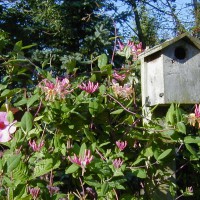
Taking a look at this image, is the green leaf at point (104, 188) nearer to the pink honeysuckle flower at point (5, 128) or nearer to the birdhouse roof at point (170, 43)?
the pink honeysuckle flower at point (5, 128)

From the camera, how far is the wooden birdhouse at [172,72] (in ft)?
6.52

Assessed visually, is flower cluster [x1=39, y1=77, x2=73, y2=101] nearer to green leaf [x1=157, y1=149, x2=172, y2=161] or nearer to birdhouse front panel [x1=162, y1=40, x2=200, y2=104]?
green leaf [x1=157, y1=149, x2=172, y2=161]

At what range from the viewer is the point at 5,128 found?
1386 mm

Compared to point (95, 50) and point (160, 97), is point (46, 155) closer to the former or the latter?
point (160, 97)

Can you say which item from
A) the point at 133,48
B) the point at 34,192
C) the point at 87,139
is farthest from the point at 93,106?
the point at 133,48

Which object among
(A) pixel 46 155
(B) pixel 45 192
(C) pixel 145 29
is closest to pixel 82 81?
(A) pixel 46 155

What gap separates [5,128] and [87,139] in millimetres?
314

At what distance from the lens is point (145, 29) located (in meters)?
12.0

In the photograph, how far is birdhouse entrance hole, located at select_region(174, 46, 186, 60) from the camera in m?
2.09

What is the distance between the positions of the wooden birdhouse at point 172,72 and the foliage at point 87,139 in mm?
183

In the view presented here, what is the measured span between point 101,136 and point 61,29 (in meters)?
4.79

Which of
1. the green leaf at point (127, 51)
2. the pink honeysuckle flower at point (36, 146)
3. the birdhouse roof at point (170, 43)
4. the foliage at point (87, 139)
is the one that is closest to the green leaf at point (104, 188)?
the foliage at point (87, 139)

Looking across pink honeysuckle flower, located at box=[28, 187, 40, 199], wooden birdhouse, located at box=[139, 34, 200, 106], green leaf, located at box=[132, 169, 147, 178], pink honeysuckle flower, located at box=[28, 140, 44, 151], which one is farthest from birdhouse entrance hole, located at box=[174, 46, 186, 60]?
pink honeysuckle flower, located at box=[28, 187, 40, 199]

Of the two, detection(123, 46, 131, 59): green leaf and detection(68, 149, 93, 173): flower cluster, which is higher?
detection(123, 46, 131, 59): green leaf
